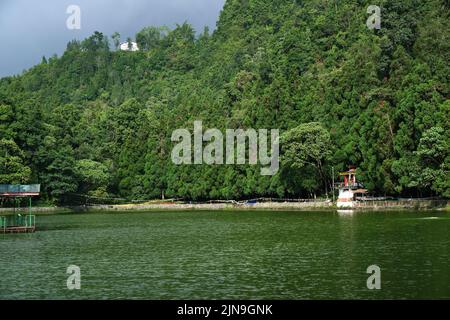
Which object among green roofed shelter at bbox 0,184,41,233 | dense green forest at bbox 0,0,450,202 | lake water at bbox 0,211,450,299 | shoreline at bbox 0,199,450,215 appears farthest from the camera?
dense green forest at bbox 0,0,450,202

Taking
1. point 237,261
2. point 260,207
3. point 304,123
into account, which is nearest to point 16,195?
point 237,261

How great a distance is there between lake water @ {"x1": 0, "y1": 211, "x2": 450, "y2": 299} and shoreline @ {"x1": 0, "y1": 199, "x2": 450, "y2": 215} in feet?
57.9

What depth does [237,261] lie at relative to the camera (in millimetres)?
37094

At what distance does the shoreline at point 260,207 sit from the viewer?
251 feet

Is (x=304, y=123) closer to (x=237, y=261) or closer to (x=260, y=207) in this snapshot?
(x=260, y=207)

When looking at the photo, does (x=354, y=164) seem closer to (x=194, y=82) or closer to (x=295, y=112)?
(x=295, y=112)

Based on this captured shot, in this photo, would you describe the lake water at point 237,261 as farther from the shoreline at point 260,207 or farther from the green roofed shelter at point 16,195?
the shoreline at point 260,207

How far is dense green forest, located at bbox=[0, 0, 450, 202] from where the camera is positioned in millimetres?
80812

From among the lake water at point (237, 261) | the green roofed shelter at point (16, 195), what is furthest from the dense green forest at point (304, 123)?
the green roofed shelter at point (16, 195)

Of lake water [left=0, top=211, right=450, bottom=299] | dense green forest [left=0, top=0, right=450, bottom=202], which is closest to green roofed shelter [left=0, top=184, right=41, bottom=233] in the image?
lake water [left=0, top=211, right=450, bottom=299]

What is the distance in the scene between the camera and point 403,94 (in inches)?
3300

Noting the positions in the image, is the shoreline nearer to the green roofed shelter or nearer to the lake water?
the lake water

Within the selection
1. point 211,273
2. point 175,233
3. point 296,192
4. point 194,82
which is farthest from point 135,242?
point 194,82

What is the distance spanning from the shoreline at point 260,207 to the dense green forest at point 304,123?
2.18m
